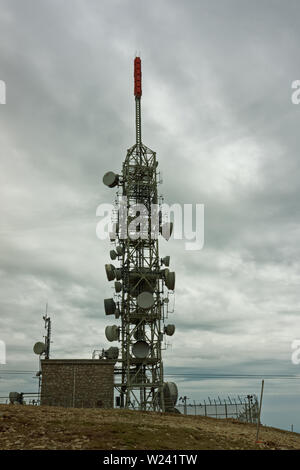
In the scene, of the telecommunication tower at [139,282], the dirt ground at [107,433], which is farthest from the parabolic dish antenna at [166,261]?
the dirt ground at [107,433]

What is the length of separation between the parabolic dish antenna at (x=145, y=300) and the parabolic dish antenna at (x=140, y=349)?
14.0ft

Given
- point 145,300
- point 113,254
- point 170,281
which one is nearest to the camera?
point 145,300

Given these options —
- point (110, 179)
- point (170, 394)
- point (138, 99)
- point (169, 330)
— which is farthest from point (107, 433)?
point (138, 99)

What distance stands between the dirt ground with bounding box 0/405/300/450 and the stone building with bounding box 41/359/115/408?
10.4 metres

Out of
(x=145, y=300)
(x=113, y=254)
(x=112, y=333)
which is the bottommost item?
(x=112, y=333)

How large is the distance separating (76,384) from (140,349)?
9892mm

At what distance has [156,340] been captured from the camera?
176ft

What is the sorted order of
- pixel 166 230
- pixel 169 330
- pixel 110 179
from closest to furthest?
pixel 169 330, pixel 166 230, pixel 110 179

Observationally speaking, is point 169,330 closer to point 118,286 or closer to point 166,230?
point 118,286

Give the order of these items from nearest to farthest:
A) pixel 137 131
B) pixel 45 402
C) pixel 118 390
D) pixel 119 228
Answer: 1. pixel 45 402
2. pixel 118 390
3. pixel 119 228
4. pixel 137 131

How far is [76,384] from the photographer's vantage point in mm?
44250
